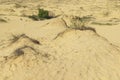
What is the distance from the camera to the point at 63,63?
662cm

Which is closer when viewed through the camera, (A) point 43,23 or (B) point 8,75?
(B) point 8,75

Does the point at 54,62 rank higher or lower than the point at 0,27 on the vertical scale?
higher

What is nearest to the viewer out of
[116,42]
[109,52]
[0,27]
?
[109,52]

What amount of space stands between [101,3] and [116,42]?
916 cm

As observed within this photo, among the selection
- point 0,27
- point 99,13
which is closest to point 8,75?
point 0,27

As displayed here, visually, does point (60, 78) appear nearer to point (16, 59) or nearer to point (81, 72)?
point (81, 72)

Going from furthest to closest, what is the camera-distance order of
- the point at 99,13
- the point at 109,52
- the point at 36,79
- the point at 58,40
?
the point at 99,13 < the point at 58,40 < the point at 109,52 < the point at 36,79

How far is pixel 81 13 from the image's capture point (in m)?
14.8

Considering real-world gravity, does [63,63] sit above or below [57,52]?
above

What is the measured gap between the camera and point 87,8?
16.2 metres

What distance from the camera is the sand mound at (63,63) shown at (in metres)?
6.05

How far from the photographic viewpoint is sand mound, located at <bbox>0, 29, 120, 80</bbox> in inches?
238

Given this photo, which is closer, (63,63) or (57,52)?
(63,63)

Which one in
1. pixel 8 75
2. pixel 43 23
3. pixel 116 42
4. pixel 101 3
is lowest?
pixel 101 3
